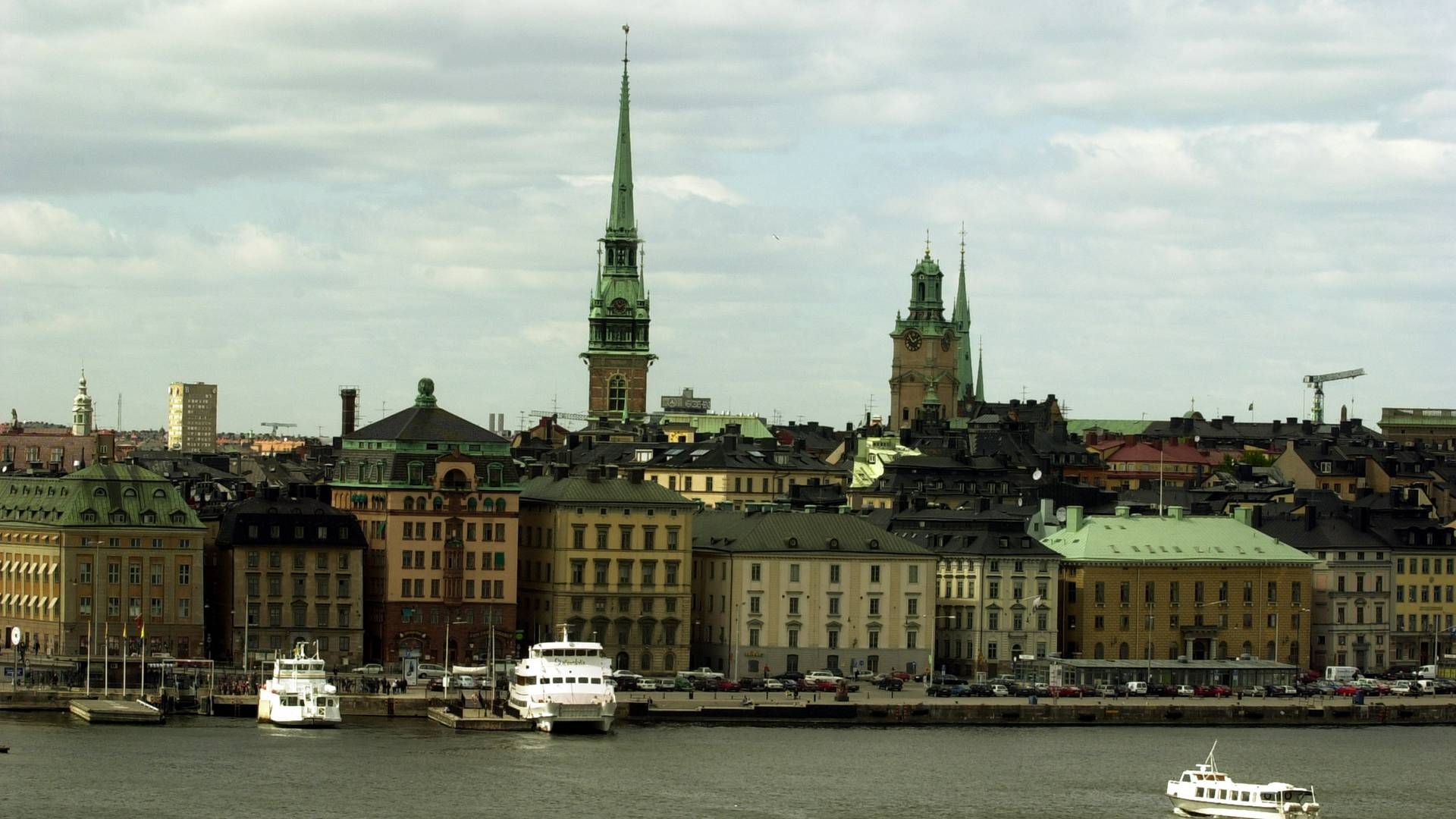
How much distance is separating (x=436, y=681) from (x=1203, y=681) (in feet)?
112

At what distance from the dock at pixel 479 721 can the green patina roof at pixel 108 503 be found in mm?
17084

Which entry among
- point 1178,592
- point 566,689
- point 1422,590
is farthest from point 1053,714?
point 1422,590

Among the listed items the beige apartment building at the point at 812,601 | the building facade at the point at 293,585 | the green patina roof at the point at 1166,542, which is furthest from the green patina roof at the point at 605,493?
the green patina roof at the point at 1166,542

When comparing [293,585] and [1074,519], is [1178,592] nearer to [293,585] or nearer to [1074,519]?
[1074,519]

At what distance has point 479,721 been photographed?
14488 cm

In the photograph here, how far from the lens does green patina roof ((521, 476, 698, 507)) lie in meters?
164

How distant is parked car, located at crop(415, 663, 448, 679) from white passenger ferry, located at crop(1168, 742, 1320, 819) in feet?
134

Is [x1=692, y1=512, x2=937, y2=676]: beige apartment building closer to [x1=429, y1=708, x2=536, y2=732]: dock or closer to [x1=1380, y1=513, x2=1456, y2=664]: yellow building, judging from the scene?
[x1=429, y1=708, x2=536, y2=732]: dock

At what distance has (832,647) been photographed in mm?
165250

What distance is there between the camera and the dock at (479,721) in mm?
144500

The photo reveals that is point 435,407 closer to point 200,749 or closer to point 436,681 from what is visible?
point 436,681

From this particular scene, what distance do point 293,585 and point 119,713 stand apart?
16.5 m

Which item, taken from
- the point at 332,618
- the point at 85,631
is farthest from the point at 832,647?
the point at 85,631

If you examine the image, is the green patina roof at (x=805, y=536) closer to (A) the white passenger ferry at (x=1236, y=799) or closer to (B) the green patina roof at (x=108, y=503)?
(B) the green patina roof at (x=108, y=503)
